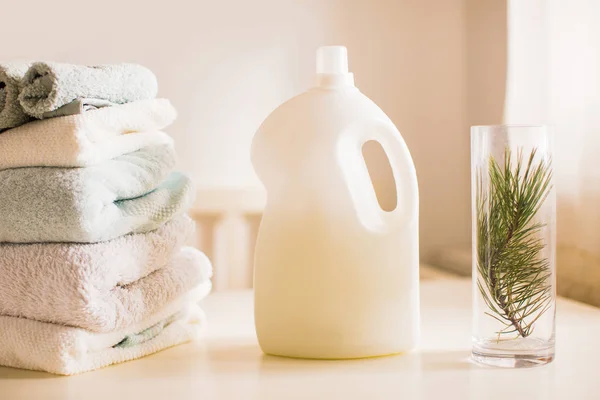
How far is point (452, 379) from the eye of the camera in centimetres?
70

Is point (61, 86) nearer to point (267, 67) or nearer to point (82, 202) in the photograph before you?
point (82, 202)

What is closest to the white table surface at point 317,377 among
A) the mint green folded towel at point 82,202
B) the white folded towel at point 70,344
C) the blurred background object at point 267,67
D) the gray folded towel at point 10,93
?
the white folded towel at point 70,344

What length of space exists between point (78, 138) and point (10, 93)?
87 millimetres

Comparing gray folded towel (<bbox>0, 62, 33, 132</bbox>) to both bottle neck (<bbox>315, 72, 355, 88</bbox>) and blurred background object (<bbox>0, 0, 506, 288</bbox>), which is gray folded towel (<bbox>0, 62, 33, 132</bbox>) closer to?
bottle neck (<bbox>315, 72, 355, 88</bbox>)

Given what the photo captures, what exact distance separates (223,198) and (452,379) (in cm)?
97

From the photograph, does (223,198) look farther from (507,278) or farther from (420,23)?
(507,278)

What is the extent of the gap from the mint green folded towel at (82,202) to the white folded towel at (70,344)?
0.08 metres

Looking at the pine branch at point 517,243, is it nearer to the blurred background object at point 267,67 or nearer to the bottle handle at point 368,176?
the bottle handle at point 368,176

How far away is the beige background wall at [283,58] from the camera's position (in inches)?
60.6

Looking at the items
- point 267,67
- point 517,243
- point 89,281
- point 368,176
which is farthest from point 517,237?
point 267,67

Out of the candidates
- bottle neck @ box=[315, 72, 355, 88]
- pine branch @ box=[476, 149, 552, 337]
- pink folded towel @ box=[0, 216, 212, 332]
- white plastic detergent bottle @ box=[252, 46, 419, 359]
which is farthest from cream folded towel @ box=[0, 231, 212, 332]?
pine branch @ box=[476, 149, 552, 337]

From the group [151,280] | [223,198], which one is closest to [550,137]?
[151,280]

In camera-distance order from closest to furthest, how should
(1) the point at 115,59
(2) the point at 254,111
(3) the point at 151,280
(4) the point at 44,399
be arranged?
(4) the point at 44,399 < (3) the point at 151,280 < (1) the point at 115,59 < (2) the point at 254,111

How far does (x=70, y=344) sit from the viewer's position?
72 cm
